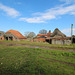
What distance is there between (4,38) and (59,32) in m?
35.8

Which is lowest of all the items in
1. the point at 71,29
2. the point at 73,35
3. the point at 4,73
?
the point at 4,73

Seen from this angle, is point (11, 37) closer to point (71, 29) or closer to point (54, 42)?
point (54, 42)

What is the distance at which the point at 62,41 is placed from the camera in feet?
91.9

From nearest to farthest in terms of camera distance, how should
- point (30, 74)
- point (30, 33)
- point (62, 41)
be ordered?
point (30, 74), point (62, 41), point (30, 33)

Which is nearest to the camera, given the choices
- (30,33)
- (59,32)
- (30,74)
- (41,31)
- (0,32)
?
(30,74)

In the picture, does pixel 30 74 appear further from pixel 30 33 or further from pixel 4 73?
pixel 30 33

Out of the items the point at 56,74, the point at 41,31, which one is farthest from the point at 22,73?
the point at 41,31

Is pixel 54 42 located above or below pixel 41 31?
below

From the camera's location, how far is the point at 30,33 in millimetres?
73875

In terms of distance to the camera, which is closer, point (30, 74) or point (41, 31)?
point (30, 74)

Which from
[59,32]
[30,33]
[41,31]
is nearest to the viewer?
[59,32]

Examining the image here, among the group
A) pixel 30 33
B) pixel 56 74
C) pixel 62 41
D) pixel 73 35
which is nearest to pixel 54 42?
pixel 62 41

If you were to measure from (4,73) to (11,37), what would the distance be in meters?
44.7

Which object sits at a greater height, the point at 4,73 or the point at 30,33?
the point at 30,33
